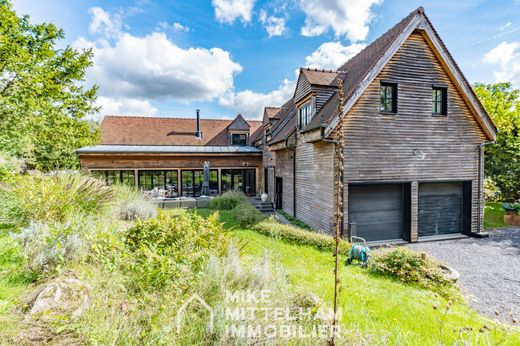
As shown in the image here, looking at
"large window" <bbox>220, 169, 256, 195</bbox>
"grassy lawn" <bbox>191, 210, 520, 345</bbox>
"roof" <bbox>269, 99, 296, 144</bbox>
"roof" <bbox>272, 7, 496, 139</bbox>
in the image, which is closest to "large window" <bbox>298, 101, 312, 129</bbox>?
"roof" <bbox>272, 7, 496, 139</bbox>

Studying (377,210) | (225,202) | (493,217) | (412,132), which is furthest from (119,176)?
(493,217)

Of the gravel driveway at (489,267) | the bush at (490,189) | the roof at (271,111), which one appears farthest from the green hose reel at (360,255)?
the bush at (490,189)

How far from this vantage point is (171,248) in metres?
4.43

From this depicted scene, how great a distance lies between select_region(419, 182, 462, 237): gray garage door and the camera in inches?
390

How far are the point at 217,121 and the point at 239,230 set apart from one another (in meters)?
16.3

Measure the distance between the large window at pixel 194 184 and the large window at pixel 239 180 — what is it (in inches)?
29.5

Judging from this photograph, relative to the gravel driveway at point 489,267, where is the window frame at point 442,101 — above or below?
above

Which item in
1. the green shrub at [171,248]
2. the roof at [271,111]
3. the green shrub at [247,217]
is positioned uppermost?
the roof at [271,111]

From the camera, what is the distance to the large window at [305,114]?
10.9 m

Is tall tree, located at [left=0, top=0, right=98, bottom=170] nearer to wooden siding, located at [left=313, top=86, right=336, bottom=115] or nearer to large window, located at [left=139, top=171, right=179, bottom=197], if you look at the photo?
large window, located at [left=139, top=171, right=179, bottom=197]

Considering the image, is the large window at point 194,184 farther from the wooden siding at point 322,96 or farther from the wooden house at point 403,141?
the wooden siding at point 322,96

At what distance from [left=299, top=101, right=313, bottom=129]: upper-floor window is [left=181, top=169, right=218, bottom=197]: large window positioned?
10056mm

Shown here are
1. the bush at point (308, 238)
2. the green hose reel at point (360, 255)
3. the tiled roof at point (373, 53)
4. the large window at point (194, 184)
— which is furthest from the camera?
the large window at point (194, 184)

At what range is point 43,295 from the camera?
2760mm
